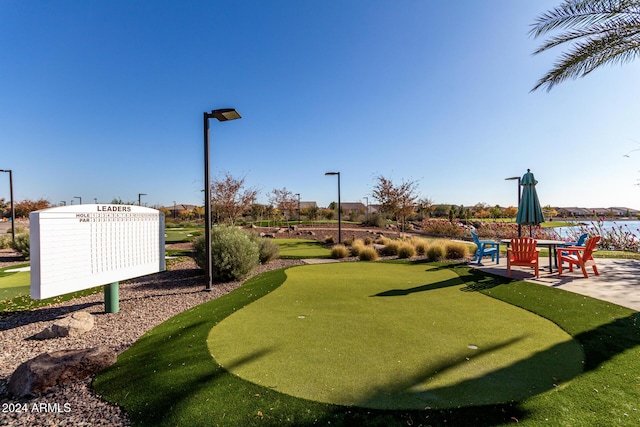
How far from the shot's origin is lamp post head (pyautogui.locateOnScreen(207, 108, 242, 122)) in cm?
647

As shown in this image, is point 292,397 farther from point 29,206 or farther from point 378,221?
point 29,206

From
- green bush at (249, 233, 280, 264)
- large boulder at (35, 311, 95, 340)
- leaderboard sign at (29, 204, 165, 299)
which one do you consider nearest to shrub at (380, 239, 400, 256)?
green bush at (249, 233, 280, 264)

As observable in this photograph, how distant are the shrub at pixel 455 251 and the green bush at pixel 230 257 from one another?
22.5ft

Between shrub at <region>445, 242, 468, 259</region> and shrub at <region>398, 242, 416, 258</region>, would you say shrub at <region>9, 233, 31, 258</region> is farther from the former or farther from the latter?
shrub at <region>445, 242, 468, 259</region>

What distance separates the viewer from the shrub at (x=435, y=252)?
10492mm

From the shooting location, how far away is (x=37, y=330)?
5.03 meters

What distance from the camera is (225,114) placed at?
21.6ft

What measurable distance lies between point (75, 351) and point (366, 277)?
19.3 ft

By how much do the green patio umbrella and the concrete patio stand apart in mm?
1391

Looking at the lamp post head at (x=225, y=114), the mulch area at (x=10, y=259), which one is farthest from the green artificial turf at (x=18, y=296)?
the lamp post head at (x=225, y=114)

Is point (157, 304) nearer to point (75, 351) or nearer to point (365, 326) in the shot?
point (75, 351)

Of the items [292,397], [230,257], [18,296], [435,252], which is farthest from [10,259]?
[435,252]

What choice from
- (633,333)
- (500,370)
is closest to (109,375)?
(500,370)

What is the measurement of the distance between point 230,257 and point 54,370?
507cm
